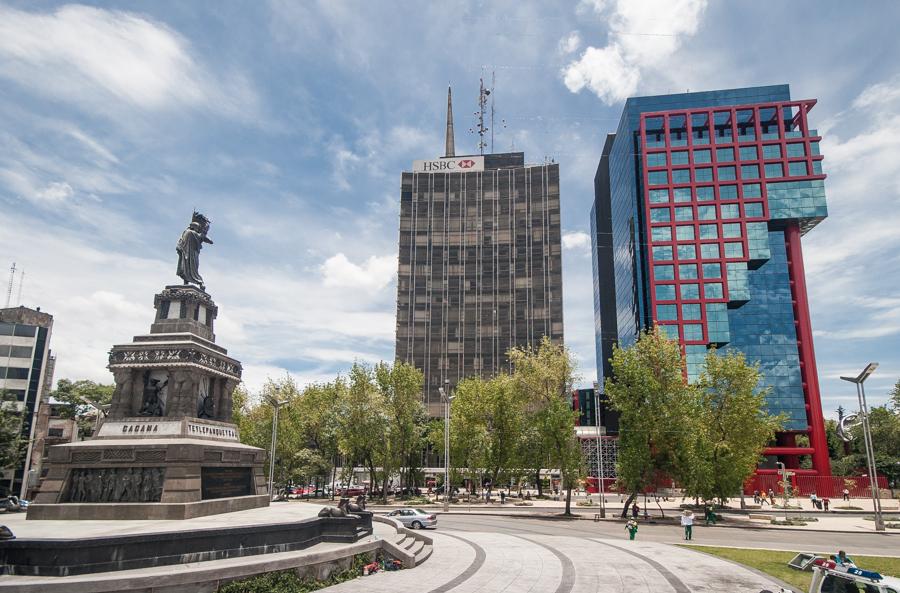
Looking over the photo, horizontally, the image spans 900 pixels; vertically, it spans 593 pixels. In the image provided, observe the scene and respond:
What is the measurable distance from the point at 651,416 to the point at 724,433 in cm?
1124

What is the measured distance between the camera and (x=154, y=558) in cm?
1446

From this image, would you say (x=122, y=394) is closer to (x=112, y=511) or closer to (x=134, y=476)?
(x=134, y=476)

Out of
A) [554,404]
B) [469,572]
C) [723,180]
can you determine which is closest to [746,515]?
[554,404]

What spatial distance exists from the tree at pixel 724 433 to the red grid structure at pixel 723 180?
37.2 metres

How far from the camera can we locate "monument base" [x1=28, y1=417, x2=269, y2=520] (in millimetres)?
21250

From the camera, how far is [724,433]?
1959 inches

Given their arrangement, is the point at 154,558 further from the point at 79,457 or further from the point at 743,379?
the point at 743,379

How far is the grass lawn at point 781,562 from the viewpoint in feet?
64.7

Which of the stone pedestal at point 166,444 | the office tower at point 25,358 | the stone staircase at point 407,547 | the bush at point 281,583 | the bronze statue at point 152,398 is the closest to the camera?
the bush at point 281,583

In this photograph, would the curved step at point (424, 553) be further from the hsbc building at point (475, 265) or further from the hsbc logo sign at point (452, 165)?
the hsbc logo sign at point (452, 165)

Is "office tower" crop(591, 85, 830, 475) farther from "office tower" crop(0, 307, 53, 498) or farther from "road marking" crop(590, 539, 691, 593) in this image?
"office tower" crop(0, 307, 53, 498)

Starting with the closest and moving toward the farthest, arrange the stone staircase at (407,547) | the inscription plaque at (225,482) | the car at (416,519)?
the stone staircase at (407,547), the inscription plaque at (225,482), the car at (416,519)

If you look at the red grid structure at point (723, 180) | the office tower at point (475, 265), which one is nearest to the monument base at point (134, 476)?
the red grid structure at point (723, 180)

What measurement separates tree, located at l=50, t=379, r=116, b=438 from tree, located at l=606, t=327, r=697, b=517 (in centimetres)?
6678
